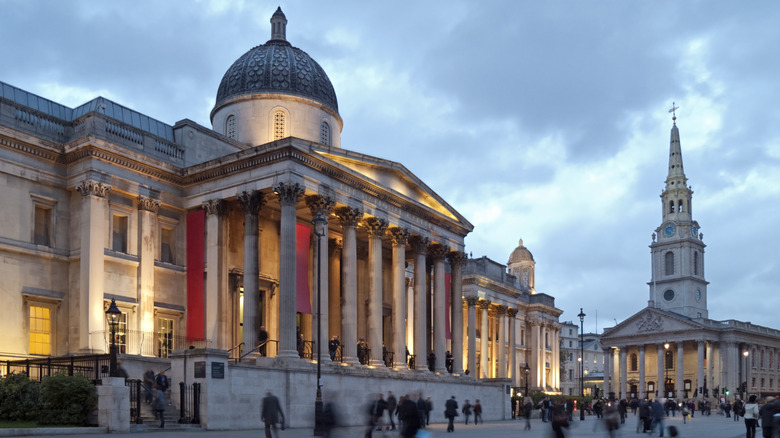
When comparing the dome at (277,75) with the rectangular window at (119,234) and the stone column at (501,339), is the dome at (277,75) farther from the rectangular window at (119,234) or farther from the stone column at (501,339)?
the stone column at (501,339)

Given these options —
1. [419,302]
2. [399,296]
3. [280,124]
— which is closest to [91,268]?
[280,124]

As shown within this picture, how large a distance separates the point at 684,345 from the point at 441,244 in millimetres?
86777

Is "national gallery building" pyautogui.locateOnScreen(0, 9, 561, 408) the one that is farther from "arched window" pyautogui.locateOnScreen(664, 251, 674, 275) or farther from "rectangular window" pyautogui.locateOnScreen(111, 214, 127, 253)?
"arched window" pyautogui.locateOnScreen(664, 251, 674, 275)

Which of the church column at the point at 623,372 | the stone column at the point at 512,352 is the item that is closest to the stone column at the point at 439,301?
the stone column at the point at 512,352

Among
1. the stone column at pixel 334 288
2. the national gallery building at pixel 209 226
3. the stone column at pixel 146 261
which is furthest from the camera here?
the stone column at pixel 334 288

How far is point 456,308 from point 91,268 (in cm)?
2076

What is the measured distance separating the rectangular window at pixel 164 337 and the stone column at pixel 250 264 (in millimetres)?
4419

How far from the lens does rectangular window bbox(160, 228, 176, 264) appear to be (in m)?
36.8

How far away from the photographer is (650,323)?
120 metres

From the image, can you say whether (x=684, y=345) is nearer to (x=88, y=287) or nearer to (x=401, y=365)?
(x=401, y=365)

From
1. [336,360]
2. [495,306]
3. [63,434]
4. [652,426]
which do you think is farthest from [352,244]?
[495,306]

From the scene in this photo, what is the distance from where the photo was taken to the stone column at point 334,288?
140 feet

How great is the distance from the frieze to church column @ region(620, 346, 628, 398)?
4.98m

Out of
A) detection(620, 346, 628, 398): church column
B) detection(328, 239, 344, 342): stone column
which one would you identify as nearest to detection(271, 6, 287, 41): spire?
detection(328, 239, 344, 342): stone column
